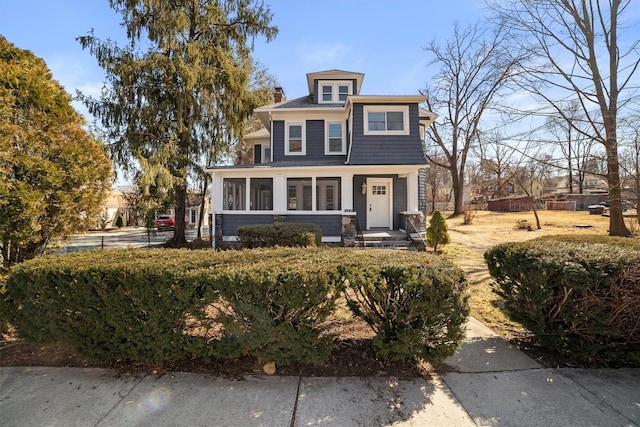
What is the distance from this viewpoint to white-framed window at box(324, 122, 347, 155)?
14109 millimetres

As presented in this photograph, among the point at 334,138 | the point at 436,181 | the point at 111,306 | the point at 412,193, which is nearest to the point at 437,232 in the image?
the point at 412,193

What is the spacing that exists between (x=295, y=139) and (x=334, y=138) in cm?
187

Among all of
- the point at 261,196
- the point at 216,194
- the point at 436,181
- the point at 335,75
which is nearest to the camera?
the point at 216,194

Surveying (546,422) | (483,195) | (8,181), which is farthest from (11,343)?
(483,195)

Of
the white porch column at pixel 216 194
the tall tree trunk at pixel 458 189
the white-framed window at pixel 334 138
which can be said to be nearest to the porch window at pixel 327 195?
the white-framed window at pixel 334 138

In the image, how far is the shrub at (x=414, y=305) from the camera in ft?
9.26

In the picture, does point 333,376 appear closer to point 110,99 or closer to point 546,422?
point 546,422

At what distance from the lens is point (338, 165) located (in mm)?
11758

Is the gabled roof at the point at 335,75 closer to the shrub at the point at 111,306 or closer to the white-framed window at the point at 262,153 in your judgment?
the white-framed window at the point at 262,153

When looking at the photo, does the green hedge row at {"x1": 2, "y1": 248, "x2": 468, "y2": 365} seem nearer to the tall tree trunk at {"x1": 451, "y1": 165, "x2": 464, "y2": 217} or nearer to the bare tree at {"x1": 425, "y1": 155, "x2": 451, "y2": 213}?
the tall tree trunk at {"x1": 451, "y1": 165, "x2": 464, "y2": 217}

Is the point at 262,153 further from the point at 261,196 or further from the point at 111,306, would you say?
the point at 111,306

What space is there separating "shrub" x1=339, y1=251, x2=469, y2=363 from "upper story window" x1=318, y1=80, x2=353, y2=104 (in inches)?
520

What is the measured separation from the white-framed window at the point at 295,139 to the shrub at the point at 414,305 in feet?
38.4

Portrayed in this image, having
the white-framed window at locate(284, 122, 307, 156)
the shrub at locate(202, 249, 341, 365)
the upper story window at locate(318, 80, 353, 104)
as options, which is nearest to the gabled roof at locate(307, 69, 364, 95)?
the upper story window at locate(318, 80, 353, 104)
